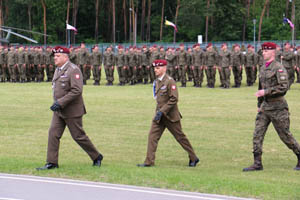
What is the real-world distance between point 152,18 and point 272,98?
80867 mm

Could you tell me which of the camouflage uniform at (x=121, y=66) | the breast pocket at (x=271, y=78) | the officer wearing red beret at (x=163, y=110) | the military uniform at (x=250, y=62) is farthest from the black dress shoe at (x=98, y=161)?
the camouflage uniform at (x=121, y=66)

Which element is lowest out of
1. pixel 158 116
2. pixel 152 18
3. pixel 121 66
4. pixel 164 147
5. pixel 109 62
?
pixel 164 147

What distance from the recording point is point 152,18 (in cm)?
8962

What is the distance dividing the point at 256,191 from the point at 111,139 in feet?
19.9

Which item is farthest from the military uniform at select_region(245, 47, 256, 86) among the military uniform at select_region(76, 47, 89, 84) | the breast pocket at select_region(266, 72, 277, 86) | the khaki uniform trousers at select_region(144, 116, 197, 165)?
the breast pocket at select_region(266, 72, 277, 86)

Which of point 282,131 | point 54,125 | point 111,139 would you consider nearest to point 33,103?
point 111,139

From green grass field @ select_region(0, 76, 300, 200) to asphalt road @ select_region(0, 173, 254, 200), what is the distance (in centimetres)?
33

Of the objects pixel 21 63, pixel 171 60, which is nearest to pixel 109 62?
pixel 171 60

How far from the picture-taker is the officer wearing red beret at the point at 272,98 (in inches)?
376

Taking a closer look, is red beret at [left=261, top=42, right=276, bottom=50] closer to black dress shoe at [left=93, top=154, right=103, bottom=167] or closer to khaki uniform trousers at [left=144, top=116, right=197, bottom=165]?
khaki uniform trousers at [left=144, top=116, right=197, bottom=165]

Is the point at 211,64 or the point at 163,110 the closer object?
the point at 163,110

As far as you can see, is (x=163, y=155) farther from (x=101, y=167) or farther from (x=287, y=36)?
(x=287, y=36)

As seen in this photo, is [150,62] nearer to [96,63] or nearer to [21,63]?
[96,63]

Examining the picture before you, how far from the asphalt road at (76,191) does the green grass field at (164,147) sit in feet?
1.07
